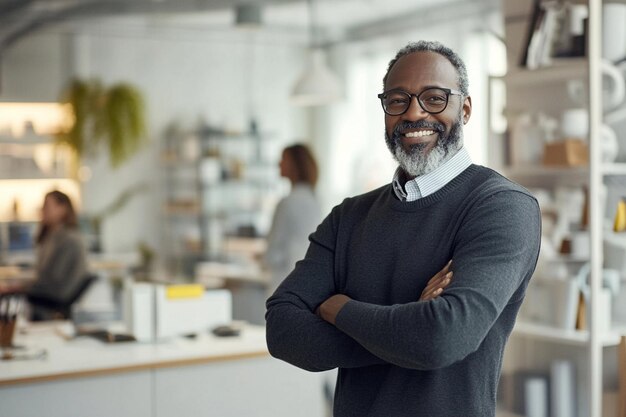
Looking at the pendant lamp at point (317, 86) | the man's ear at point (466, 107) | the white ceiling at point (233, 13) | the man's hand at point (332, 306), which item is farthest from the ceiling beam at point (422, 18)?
the man's hand at point (332, 306)

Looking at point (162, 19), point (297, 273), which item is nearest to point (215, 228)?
point (162, 19)

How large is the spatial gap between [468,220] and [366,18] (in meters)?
8.87

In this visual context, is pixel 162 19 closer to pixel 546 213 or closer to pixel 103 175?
pixel 103 175

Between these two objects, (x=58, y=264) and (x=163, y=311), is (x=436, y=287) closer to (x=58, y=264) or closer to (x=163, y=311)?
(x=163, y=311)

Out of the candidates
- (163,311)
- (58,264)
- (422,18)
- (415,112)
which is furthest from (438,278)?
(422,18)

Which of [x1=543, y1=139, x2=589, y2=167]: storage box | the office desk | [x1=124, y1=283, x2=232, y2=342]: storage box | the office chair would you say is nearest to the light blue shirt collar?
the office desk

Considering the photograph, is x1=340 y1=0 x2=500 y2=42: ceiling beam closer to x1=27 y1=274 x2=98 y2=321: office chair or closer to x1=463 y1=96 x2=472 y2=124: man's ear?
x1=27 y1=274 x2=98 y2=321: office chair

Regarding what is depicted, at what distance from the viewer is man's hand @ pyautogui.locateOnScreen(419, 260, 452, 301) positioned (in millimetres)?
1843

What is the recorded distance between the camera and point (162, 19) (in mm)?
10359

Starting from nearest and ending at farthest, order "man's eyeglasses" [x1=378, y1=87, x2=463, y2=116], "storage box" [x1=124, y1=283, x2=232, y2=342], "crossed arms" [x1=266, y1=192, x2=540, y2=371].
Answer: "crossed arms" [x1=266, y1=192, x2=540, y2=371]
"man's eyeglasses" [x1=378, y1=87, x2=463, y2=116]
"storage box" [x1=124, y1=283, x2=232, y2=342]

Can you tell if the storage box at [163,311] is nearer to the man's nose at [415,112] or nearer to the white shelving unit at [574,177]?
the white shelving unit at [574,177]

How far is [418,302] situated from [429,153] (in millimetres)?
356

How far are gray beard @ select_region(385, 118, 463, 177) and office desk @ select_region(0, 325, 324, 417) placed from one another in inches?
73.4

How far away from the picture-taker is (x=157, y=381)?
358 cm
